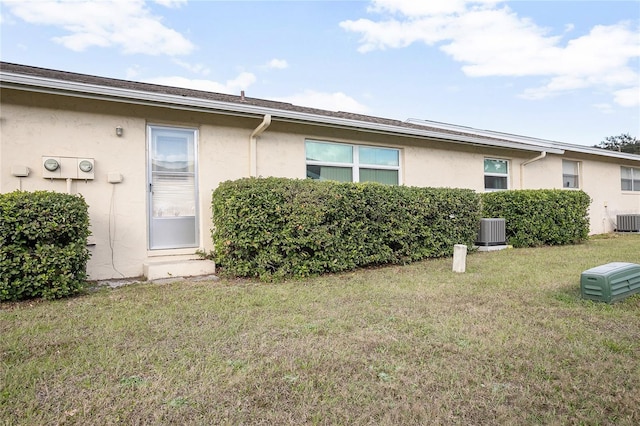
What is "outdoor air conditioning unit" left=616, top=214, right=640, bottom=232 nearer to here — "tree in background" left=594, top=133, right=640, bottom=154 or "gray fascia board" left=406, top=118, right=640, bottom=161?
"gray fascia board" left=406, top=118, right=640, bottom=161

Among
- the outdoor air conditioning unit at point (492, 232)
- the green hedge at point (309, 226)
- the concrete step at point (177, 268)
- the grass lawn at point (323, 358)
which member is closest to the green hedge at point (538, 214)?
the outdoor air conditioning unit at point (492, 232)

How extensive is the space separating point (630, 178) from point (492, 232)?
1055cm

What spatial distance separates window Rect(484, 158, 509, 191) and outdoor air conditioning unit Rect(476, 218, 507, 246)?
2.01 metres

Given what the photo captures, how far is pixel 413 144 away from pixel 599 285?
217 inches

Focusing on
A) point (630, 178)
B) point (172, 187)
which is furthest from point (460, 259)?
point (630, 178)

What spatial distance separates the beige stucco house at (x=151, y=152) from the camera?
508 centimetres

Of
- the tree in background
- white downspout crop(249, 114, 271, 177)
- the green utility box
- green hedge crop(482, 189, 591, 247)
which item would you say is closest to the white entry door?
white downspout crop(249, 114, 271, 177)

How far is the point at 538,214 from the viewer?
8.54 m

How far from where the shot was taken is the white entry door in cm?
587

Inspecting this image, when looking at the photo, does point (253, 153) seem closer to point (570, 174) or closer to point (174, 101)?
point (174, 101)

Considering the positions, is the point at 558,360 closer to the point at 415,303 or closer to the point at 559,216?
the point at 415,303

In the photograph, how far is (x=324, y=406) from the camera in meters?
1.95

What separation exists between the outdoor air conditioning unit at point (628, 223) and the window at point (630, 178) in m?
1.86

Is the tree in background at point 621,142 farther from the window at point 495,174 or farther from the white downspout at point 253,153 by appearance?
the white downspout at point 253,153
